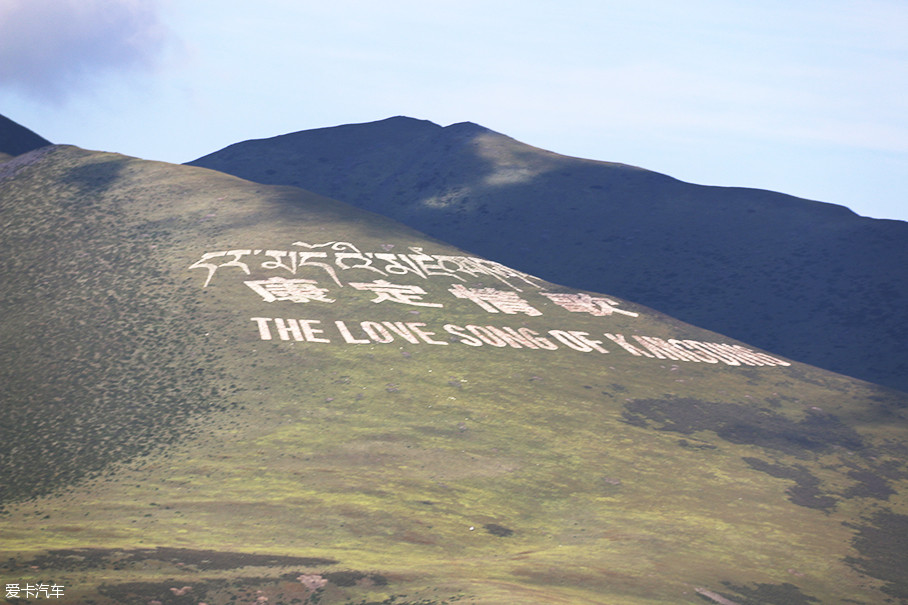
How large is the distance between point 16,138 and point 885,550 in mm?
115785

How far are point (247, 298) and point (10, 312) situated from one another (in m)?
14.3

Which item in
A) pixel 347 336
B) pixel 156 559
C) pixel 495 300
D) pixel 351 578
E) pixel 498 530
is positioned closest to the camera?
pixel 351 578

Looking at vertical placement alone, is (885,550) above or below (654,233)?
below

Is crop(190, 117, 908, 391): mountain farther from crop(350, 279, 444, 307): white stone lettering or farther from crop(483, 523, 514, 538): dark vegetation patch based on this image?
crop(483, 523, 514, 538): dark vegetation patch

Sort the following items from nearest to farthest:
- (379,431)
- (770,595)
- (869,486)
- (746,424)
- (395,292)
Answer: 1. (770,595)
2. (869,486)
3. (379,431)
4. (746,424)
5. (395,292)

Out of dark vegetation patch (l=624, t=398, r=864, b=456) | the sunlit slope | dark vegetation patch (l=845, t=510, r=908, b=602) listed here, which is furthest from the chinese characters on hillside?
dark vegetation patch (l=845, t=510, r=908, b=602)

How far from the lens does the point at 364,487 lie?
37.2 m

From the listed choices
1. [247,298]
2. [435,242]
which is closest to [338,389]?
[247,298]

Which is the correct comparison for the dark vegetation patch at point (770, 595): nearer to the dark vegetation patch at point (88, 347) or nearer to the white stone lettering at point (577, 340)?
the dark vegetation patch at point (88, 347)

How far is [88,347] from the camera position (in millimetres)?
50438

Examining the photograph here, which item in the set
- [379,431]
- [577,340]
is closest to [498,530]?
[379,431]

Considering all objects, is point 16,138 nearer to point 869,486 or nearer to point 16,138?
point 16,138

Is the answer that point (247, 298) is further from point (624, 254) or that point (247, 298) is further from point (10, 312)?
point (624, 254)

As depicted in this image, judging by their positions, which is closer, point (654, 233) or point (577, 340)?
point (577, 340)
